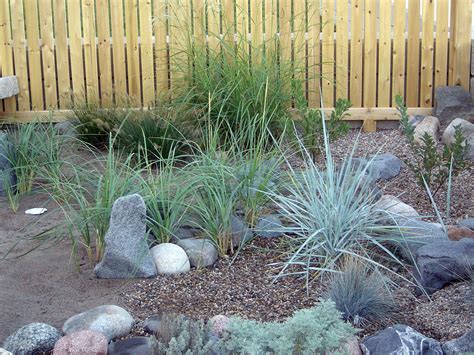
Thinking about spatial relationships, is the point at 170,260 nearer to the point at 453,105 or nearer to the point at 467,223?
the point at 467,223

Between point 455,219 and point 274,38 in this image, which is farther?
point 274,38

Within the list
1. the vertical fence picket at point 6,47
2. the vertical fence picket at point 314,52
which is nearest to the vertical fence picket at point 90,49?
the vertical fence picket at point 6,47

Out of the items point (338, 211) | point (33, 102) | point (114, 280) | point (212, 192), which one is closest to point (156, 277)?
point (114, 280)

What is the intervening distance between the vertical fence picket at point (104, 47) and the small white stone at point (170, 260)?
410 centimetres

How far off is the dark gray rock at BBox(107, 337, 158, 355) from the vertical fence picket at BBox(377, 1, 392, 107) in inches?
213

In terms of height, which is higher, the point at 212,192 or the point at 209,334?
the point at 212,192

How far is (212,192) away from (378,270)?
109 centimetres

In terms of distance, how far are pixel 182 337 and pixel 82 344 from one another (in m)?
0.58

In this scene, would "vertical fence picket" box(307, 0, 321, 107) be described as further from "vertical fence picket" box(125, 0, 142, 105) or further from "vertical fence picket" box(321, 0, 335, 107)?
"vertical fence picket" box(125, 0, 142, 105)

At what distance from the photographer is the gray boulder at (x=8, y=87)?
27.6 ft

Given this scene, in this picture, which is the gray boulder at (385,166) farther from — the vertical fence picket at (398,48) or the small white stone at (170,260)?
the vertical fence picket at (398,48)

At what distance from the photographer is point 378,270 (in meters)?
4.54

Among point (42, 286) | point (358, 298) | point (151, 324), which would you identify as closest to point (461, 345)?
point (358, 298)

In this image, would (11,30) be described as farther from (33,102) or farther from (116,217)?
(116,217)
